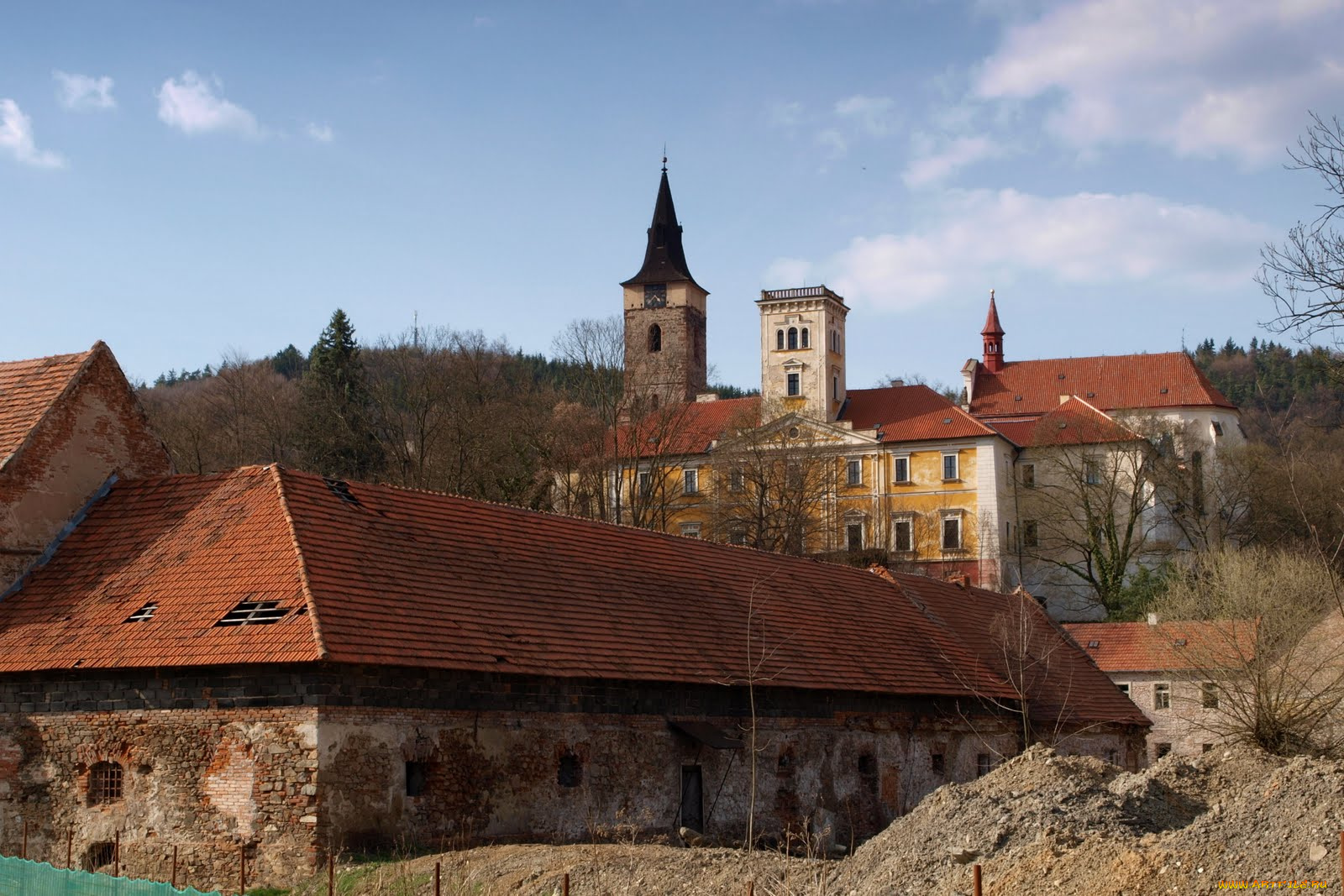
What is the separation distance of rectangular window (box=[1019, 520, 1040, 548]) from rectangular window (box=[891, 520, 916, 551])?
18.4 feet

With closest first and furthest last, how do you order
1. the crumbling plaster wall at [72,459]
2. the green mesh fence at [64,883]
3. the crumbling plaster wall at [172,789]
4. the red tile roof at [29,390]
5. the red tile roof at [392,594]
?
1. the green mesh fence at [64,883]
2. the crumbling plaster wall at [172,789]
3. the red tile roof at [392,594]
4. the crumbling plaster wall at [72,459]
5. the red tile roof at [29,390]

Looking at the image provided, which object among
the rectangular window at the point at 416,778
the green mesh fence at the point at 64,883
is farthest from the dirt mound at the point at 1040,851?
the green mesh fence at the point at 64,883

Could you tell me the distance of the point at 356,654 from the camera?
19.2 m

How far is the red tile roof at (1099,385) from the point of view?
80125 mm

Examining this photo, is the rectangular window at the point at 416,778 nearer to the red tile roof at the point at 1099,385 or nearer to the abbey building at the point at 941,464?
the abbey building at the point at 941,464

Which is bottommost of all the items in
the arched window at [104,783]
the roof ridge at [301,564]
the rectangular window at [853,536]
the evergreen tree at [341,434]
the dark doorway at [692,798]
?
the dark doorway at [692,798]

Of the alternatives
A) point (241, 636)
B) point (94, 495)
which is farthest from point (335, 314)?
point (241, 636)

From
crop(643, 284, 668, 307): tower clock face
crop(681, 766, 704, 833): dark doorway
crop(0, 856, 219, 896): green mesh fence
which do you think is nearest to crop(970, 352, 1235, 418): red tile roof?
Result: crop(643, 284, 668, 307): tower clock face

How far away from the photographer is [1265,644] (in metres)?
27.4

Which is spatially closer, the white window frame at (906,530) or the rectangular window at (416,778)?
the rectangular window at (416,778)

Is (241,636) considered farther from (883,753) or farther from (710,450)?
(710,450)

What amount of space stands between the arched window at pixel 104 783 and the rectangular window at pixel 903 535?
55.6m

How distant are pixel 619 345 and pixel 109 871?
50322 mm

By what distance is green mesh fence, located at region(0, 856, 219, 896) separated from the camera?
1400cm
